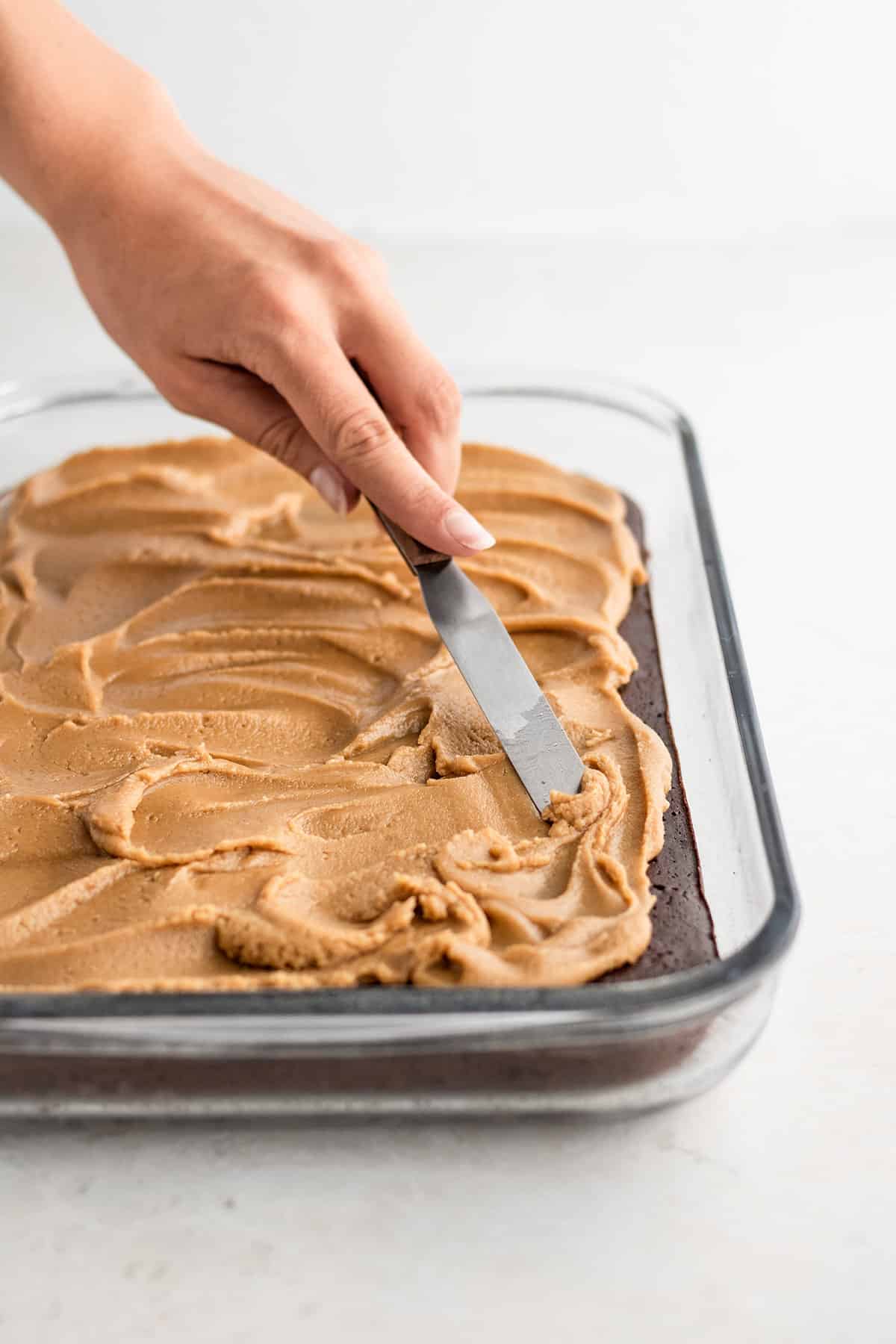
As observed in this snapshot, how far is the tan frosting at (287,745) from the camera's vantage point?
6.39ft

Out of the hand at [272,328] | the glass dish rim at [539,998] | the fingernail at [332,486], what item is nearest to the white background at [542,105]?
the hand at [272,328]

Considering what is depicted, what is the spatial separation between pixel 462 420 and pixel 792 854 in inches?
55.9

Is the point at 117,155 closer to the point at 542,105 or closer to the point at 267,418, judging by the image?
the point at 267,418

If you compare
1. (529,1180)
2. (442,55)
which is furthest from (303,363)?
(442,55)

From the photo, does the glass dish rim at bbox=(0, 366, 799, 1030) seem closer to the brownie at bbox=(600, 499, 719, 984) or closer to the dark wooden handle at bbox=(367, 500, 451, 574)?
the brownie at bbox=(600, 499, 719, 984)

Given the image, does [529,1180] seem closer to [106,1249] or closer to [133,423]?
[106,1249]

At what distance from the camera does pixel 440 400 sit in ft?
8.46

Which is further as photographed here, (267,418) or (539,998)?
(267,418)

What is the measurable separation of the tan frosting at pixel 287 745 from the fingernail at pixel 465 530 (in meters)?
0.26

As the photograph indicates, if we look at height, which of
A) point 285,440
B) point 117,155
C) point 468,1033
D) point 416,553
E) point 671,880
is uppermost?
point 117,155

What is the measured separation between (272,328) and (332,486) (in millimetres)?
310

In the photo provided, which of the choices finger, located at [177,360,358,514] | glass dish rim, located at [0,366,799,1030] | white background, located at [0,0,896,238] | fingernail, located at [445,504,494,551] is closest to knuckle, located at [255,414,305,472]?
finger, located at [177,360,358,514]

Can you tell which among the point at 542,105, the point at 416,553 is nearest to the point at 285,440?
the point at 416,553

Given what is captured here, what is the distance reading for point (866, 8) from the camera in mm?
4539
